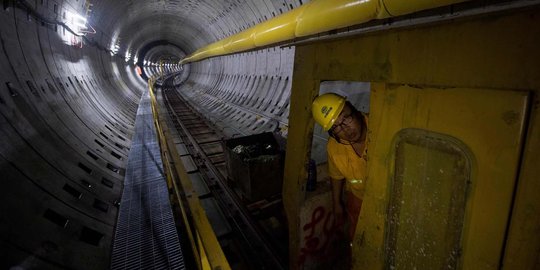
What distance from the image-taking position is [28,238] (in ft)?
9.45

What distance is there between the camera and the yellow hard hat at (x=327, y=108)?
2.43 meters

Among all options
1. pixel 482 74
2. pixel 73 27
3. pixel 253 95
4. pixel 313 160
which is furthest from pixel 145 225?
pixel 253 95

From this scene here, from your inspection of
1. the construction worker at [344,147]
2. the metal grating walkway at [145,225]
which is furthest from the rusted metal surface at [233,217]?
the construction worker at [344,147]

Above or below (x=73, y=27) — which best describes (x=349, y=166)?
below

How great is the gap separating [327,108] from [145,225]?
3.48 metres

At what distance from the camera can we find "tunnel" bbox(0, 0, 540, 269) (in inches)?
48.0

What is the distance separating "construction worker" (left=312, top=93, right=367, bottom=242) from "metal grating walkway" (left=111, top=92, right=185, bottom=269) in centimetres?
229

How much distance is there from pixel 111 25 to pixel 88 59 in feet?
10.7

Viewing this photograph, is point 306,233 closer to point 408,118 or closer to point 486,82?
point 408,118

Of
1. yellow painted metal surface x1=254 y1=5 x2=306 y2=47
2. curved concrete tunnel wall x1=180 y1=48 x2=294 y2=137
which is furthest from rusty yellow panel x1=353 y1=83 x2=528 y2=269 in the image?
curved concrete tunnel wall x1=180 y1=48 x2=294 y2=137

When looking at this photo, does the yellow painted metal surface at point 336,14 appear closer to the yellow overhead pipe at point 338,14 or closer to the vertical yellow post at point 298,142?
the yellow overhead pipe at point 338,14

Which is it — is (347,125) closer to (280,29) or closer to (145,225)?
(280,29)

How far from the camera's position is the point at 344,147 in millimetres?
2832

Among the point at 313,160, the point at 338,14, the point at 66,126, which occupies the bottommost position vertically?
the point at 66,126
